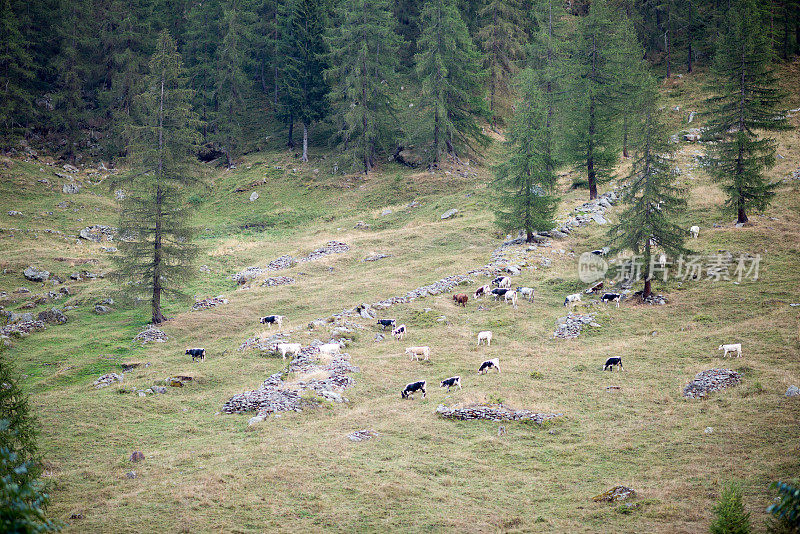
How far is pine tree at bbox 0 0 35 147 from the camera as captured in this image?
64250 mm

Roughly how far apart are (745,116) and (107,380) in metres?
44.3

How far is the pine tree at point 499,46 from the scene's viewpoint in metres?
69.6

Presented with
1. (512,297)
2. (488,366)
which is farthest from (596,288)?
(488,366)

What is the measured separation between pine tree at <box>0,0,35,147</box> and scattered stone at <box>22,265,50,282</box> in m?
31.7

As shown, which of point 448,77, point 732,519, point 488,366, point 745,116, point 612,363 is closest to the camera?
point 732,519

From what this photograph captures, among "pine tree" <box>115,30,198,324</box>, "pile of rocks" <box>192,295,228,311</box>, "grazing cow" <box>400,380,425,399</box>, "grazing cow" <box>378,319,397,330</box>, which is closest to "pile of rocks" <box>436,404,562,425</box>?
"grazing cow" <box>400,380,425,399</box>

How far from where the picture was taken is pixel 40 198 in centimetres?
5797

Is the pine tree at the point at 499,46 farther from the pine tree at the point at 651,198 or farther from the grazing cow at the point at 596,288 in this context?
the grazing cow at the point at 596,288

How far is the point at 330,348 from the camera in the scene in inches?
1147

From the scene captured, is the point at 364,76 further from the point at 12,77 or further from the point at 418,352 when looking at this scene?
the point at 12,77

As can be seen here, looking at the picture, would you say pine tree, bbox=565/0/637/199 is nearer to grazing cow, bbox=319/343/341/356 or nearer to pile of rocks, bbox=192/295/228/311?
grazing cow, bbox=319/343/341/356

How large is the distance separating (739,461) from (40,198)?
65606mm

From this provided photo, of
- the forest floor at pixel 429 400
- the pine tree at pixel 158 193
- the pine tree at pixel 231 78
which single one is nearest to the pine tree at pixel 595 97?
the forest floor at pixel 429 400

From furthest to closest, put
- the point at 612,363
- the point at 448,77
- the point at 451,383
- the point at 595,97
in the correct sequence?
A: the point at 448,77 < the point at 595,97 < the point at 612,363 < the point at 451,383
